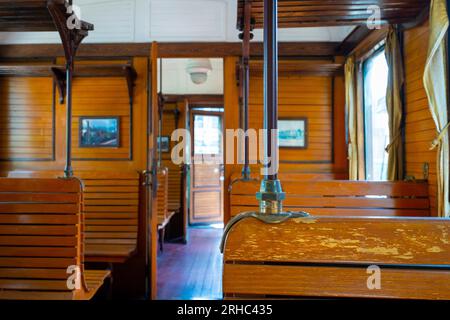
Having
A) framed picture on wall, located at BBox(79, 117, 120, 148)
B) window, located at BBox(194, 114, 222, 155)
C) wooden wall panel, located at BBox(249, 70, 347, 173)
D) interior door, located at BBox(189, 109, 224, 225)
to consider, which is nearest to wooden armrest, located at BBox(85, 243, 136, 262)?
framed picture on wall, located at BBox(79, 117, 120, 148)

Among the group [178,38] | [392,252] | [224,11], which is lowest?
[392,252]

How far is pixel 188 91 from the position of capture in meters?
6.30

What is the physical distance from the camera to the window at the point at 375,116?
129 inches

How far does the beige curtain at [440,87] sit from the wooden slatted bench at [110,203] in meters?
3.00

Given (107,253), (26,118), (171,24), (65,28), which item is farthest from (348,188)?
(26,118)

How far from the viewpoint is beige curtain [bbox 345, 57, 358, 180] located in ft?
Result: 11.9

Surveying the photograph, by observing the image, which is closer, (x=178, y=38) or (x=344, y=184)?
(x=344, y=184)

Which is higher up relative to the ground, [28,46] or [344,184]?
[28,46]

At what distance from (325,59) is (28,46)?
3716mm

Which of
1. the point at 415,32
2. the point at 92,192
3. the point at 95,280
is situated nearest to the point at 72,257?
the point at 95,280

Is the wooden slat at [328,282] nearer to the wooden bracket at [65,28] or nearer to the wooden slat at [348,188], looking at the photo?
the wooden slat at [348,188]

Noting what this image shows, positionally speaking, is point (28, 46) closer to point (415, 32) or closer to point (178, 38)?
point (178, 38)

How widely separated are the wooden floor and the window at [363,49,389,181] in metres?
2.20

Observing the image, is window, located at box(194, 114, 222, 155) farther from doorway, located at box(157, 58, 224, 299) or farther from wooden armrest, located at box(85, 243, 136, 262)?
wooden armrest, located at box(85, 243, 136, 262)
